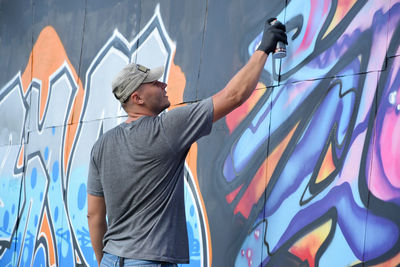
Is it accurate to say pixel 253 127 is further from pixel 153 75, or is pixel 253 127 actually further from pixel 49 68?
pixel 49 68

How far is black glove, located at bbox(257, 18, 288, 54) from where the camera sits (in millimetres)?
3422

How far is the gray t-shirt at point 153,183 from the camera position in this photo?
10.2 feet

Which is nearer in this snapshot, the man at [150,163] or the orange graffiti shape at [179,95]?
the man at [150,163]

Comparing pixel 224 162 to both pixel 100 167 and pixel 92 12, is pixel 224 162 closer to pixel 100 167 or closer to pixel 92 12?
pixel 100 167

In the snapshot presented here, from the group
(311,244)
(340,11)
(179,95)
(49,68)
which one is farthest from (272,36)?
(49,68)

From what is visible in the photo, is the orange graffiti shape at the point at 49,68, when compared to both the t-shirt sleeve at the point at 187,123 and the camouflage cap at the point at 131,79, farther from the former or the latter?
the t-shirt sleeve at the point at 187,123

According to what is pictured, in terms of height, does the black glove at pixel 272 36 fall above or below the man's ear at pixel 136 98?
above

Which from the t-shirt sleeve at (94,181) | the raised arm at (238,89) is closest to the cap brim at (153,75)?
the raised arm at (238,89)

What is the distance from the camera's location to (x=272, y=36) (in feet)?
11.6

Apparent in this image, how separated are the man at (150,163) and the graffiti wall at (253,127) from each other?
59 centimetres

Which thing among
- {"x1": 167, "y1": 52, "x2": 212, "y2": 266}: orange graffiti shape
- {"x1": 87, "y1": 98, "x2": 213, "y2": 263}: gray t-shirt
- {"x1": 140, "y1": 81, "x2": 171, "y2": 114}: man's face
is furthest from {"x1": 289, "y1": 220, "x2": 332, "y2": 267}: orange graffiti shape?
{"x1": 140, "y1": 81, "x2": 171, "y2": 114}: man's face

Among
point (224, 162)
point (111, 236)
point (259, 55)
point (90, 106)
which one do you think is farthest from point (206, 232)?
point (90, 106)

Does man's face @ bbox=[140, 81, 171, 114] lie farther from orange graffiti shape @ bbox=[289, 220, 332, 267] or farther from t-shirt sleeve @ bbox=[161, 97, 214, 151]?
orange graffiti shape @ bbox=[289, 220, 332, 267]

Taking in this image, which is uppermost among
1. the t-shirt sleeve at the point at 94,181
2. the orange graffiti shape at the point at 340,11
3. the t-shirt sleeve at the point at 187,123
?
the orange graffiti shape at the point at 340,11
